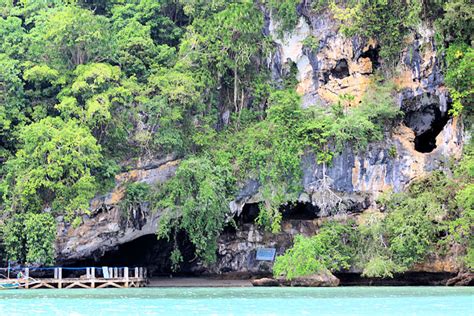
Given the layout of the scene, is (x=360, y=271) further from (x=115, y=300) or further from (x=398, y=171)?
(x=115, y=300)

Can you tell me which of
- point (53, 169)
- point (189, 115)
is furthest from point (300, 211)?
point (53, 169)

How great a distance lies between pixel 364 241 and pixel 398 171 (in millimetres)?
2734

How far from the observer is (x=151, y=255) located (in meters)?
30.0

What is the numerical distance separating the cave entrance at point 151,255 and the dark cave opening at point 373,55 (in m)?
9.01

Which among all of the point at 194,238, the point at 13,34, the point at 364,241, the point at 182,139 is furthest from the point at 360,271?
the point at 13,34

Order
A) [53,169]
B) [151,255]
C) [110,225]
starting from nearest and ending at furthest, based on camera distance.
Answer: [53,169], [110,225], [151,255]

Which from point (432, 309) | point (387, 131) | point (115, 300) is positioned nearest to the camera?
point (432, 309)

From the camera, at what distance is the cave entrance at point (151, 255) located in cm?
2930

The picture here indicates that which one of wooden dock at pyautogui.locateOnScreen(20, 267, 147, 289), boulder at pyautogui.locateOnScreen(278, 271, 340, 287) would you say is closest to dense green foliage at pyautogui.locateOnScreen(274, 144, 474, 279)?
boulder at pyautogui.locateOnScreen(278, 271, 340, 287)

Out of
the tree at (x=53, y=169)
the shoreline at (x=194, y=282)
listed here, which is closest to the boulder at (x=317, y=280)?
the shoreline at (x=194, y=282)

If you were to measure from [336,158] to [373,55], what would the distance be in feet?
13.8

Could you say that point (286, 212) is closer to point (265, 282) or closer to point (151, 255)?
point (265, 282)

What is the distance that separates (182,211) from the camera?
25.5 meters

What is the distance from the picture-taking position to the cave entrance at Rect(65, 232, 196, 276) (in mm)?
29295
